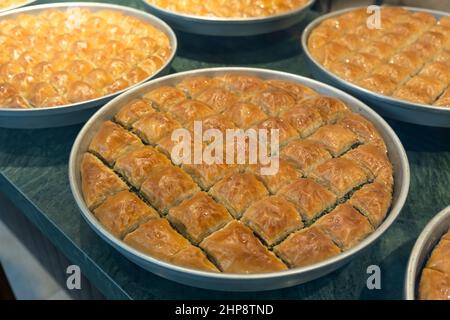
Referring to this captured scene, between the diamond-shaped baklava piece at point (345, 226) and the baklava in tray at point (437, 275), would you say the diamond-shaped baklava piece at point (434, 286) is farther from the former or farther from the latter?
the diamond-shaped baklava piece at point (345, 226)

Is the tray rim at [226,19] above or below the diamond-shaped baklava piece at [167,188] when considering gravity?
above

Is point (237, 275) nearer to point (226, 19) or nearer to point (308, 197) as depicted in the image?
point (308, 197)

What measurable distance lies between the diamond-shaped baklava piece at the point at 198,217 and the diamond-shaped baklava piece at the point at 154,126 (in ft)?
1.32

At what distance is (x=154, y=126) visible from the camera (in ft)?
5.90

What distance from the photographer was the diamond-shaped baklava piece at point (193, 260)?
4.26ft

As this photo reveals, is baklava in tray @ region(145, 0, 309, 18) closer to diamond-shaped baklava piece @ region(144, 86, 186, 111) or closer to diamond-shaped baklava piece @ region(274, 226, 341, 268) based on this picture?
diamond-shaped baklava piece @ region(144, 86, 186, 111)

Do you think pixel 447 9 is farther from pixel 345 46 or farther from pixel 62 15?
pixel 62 15

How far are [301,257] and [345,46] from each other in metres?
1.42

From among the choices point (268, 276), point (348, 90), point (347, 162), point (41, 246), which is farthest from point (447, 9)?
point (41, 246)

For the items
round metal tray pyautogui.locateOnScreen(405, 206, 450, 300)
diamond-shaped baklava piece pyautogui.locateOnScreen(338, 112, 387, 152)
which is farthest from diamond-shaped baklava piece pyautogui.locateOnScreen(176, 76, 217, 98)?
round metal tray pyautogui.locateOnScreen(405, 206, 450, 300)

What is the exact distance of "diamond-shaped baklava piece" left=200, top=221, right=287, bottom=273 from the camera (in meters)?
1.30

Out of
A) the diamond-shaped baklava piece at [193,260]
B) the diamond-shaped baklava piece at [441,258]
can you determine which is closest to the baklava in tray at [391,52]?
the diamond-shaped baklava piece at [441,258]

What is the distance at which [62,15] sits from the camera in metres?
2.59

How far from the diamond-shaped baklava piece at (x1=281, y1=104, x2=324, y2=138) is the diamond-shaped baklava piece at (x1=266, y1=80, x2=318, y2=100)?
139mm
